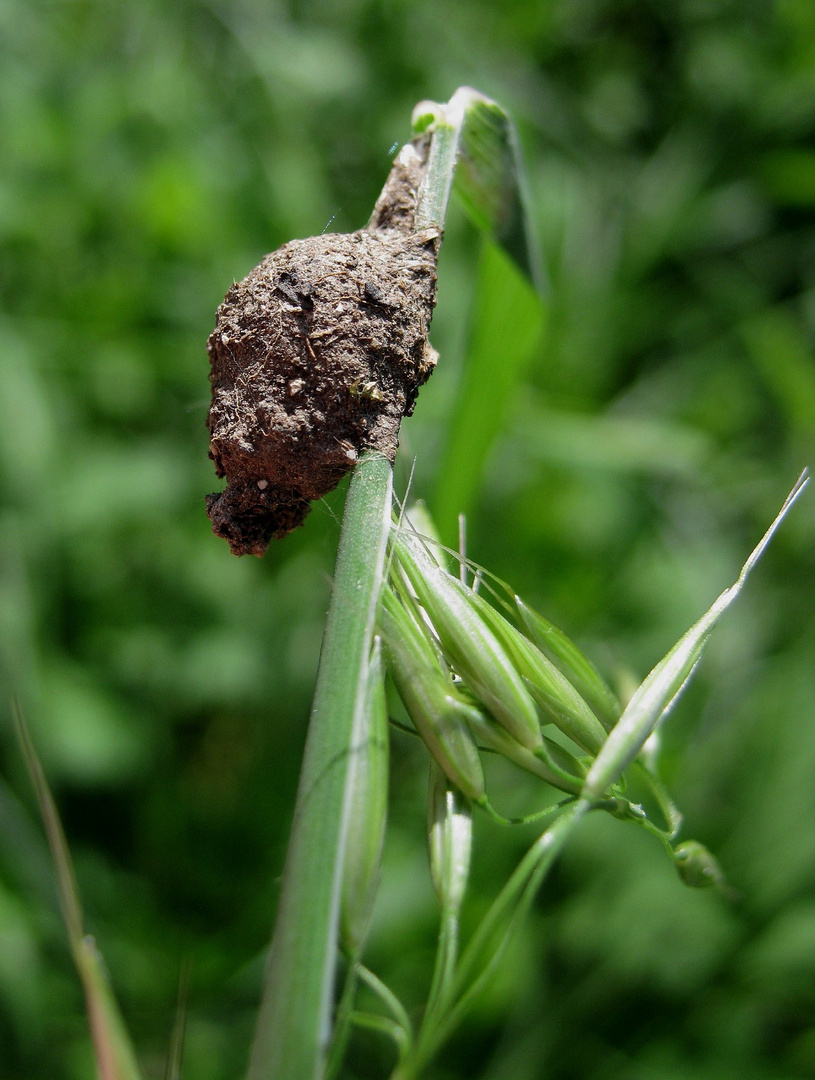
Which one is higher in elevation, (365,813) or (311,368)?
(311,368)

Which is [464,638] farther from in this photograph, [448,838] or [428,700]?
[448,838]

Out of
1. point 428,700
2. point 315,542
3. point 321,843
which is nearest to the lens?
point 321,843

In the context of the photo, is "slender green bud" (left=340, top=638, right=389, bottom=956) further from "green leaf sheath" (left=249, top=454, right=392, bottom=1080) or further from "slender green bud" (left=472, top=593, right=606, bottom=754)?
"slender green bud" (left=472, top=593, right=606, bottom=754)

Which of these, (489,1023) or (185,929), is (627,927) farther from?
(185,929)

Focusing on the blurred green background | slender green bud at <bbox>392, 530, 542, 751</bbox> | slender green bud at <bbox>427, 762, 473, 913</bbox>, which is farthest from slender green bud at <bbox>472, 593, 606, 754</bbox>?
the blurred green background

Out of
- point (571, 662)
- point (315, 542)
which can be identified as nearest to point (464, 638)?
point (571, 662)

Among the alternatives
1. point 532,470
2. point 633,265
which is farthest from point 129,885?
point 633,265

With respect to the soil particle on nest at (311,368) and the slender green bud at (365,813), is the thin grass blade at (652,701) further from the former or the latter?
the soil particle on nest at (311,368)
